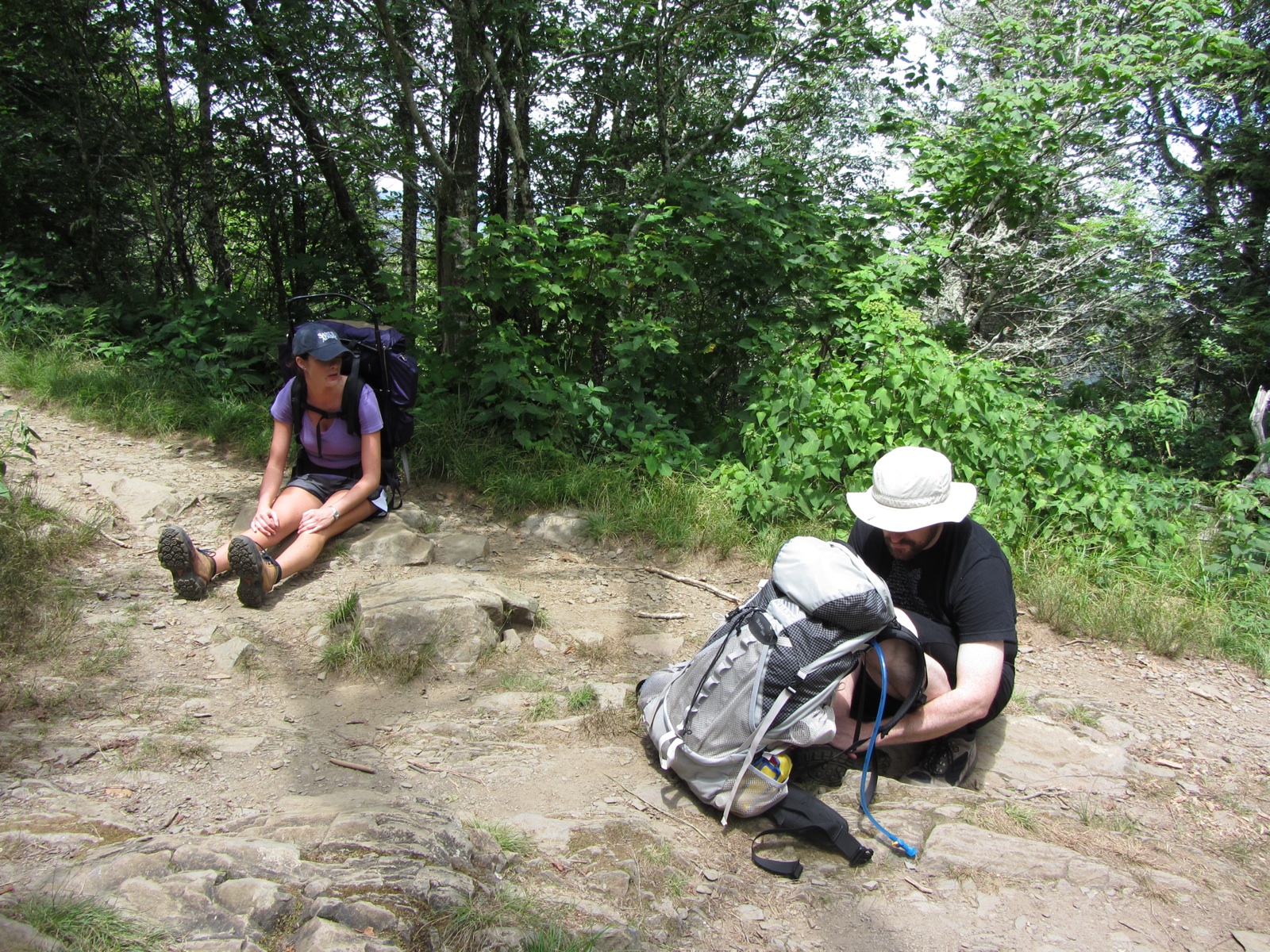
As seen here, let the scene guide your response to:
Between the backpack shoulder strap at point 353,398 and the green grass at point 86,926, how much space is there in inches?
108

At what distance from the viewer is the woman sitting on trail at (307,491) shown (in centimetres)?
368

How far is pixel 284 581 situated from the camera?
13.1ft

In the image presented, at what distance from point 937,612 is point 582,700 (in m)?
Result: 1.42

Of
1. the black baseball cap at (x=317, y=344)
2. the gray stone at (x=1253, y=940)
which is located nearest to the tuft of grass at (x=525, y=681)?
the black baseball cap at (x=317, y=344)

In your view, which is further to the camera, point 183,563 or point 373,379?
Result: point 373,379

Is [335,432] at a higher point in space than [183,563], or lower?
higher

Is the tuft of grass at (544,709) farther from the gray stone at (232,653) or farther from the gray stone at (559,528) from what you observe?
the gray stone at (559,528)

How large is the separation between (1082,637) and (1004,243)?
4.19m

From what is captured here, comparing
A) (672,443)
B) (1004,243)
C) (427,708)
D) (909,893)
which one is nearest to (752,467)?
(672,443)

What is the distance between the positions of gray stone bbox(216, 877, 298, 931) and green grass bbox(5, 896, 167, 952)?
0.16m

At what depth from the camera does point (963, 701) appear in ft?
8.86

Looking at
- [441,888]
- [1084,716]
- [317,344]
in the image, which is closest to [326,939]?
[441,888]

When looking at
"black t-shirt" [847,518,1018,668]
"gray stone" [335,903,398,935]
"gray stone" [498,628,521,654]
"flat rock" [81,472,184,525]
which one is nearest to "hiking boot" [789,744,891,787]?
"black t-shirt" [847,518,1018,668]

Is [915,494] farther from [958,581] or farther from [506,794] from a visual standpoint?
[506,794]
